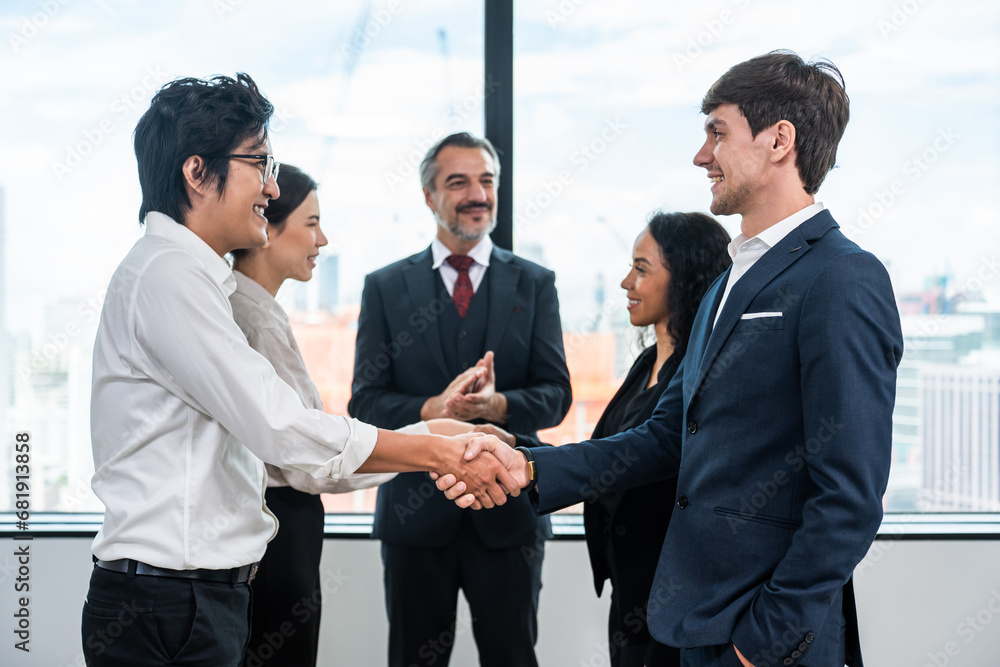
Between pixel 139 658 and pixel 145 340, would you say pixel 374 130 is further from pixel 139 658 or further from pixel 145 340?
pixel 139 658

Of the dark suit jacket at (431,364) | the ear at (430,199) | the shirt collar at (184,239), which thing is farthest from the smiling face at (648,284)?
the shirt collar at (184,239)

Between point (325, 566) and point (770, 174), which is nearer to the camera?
point (770, 174)

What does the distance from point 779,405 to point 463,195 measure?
58.6 inches

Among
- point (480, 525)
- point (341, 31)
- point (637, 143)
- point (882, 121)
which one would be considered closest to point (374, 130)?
point (341, 31)

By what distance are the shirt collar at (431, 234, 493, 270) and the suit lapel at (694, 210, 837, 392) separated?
4.12 feet

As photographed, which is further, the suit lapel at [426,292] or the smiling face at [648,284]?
the suit lapel at [426,292]

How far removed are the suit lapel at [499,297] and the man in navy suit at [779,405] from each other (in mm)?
936

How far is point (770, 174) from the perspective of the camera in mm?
1379

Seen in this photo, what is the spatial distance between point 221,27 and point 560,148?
4.76 feet

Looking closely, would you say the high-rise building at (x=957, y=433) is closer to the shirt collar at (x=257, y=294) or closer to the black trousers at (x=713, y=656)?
the black trousers at (x=713, y=656)

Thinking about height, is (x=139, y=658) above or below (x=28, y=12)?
below

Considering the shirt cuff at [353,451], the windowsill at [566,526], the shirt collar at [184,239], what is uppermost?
the shirt collar at [184,239]

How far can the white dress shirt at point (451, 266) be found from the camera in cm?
249

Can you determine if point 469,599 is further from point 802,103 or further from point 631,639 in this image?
point 802,103
